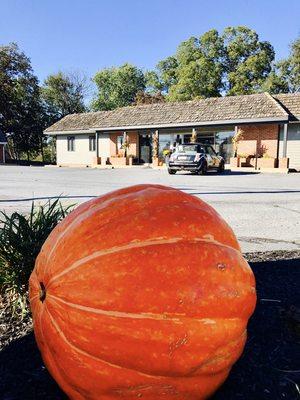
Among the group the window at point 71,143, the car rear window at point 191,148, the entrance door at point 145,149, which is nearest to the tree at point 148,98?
the window at point 71,143

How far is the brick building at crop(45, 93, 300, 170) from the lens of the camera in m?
28.2

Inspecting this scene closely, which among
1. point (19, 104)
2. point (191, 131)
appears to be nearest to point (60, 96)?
point (19, 104)

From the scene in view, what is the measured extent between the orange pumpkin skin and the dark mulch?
1.14 feet

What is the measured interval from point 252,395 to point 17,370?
1.22 meters

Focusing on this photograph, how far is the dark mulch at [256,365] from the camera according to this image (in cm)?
191

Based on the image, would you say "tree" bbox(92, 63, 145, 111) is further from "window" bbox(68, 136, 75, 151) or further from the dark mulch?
the dark mulch

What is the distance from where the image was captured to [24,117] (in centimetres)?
5762

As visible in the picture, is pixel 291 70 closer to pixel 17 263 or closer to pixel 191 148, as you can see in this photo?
pixel 191 148

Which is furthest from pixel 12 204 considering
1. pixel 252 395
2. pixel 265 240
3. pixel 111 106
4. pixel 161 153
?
pixel 111 106

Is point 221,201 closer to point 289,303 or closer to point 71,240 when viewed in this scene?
point 289,303

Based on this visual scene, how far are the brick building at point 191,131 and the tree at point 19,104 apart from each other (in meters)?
19.2

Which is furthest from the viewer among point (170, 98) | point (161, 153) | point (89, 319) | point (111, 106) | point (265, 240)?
point (111, 106)

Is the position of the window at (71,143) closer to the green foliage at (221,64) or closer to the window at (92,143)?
the window at (92,143)

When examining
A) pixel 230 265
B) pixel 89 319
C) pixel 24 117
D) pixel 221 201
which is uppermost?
pixel 24 117
